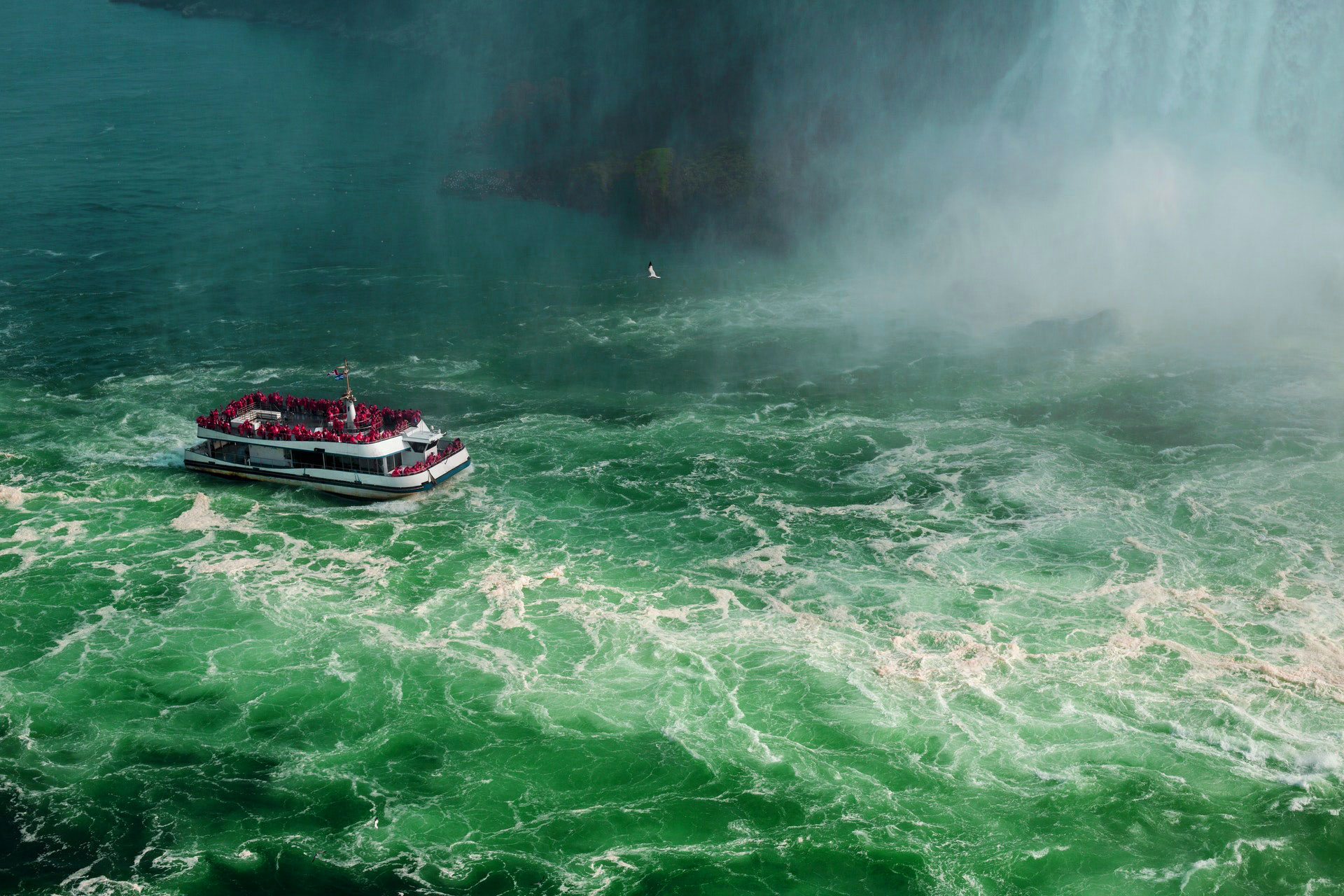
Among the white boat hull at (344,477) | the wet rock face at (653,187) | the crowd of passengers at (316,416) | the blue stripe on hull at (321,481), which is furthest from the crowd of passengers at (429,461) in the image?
the wet rock face at (653,187)

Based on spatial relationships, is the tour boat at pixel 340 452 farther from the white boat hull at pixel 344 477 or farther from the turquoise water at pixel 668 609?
the turquoise water at pixel 668 609

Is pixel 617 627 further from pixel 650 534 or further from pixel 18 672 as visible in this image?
pixel 18 672

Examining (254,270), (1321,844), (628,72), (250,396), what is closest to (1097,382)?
(1321,844)

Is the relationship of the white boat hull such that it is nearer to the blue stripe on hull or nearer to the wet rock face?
the blue stripe on hull

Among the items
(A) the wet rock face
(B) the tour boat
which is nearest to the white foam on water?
(B) the tour boat

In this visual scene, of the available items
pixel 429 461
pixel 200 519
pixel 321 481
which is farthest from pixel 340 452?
pixel 200 519

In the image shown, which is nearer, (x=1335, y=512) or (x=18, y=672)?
(x=18, y=672)

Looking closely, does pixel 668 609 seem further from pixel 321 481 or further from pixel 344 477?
pixel 321 481
